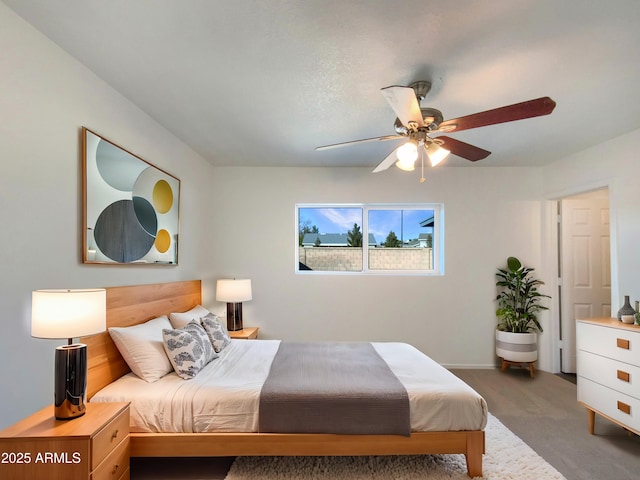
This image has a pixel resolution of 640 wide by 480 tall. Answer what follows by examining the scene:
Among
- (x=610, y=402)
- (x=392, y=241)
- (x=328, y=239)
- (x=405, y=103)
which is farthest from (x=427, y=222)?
(x=405, y=103)

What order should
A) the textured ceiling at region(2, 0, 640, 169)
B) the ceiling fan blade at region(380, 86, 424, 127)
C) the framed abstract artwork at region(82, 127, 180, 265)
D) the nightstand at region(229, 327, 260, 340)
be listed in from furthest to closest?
the nightstand at region(229, 327, 260, 340)
the framed abstract artwork at region(82, 127, 180, 265)
the ceiling fan blade at region(380, 86, 424, 127)
the textured ceiling at region(2, 0, 640, 169)

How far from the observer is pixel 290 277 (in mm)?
4266

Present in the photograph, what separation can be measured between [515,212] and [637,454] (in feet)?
8.79

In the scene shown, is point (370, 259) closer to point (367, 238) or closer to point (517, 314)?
point (367, 238)

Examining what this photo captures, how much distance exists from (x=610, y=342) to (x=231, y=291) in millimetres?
3477

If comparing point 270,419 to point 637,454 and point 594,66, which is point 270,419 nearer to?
point 637,454

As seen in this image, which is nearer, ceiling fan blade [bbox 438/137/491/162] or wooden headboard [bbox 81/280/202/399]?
wooden headboard [bbox 81/280/202/399]

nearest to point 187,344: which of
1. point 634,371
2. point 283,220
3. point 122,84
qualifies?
point 122,84

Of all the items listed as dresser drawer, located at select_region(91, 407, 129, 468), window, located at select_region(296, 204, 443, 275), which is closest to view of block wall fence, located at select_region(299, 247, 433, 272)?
window, located at select_region(296, 204, 443, 275)

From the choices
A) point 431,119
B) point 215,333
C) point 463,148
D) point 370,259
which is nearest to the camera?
point 431,119

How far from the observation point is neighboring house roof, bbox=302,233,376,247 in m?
4.48

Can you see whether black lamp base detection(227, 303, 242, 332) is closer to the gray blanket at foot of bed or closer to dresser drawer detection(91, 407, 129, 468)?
the gray blanket at foot of bed

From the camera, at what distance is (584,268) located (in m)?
4.06

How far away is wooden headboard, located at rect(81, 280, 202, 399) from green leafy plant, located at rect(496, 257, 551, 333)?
3761mm
